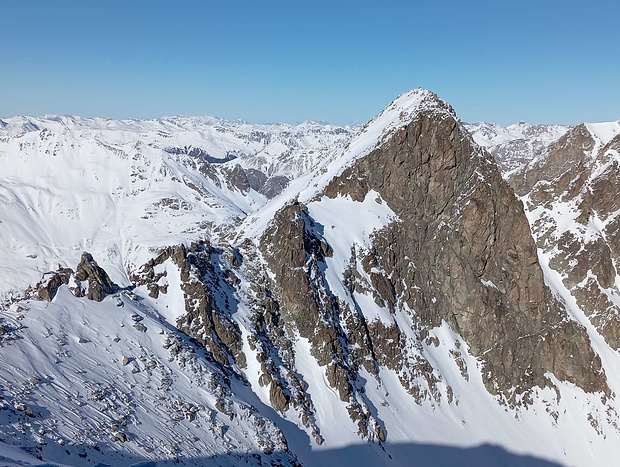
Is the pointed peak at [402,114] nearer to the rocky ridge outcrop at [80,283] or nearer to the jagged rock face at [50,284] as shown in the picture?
the rocky ridge outcrop at [80,283]

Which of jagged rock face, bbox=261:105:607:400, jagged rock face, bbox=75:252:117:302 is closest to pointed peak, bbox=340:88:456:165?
jagged rock face, bbox=261:105:607:400

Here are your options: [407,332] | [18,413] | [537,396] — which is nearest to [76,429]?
[18,413]

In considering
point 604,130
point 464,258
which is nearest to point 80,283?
point 464,258

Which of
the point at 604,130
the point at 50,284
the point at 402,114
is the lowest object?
the point at 50,284

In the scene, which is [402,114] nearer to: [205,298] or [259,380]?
[205,298]

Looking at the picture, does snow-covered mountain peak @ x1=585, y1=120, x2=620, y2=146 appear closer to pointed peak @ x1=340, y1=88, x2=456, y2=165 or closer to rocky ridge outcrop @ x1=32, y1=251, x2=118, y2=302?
pointed peak @ x1=340, y1=88, x2=456, y2=165
